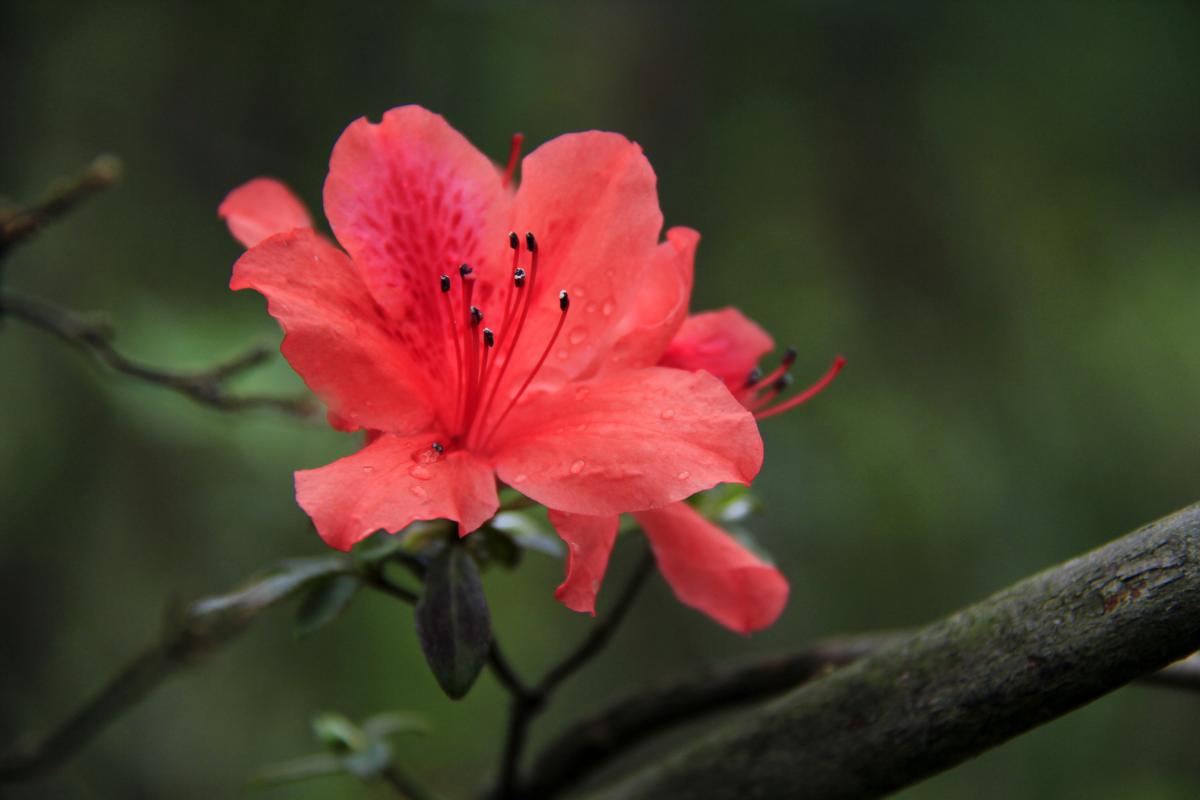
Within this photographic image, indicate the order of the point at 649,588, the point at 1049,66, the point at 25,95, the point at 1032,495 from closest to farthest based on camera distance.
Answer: the point at 25,95 < the point at 1032,495 < the point at 649,588 < the point at 1049,66

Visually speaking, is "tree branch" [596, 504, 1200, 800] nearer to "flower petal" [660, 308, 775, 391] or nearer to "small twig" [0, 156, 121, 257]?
"flower petal" [660, 308, 775, 391]

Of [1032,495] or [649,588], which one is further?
[649,588]

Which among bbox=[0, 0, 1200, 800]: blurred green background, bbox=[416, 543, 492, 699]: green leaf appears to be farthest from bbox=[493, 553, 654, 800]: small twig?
bbox=[0, 0, 1200, 800]: blurred green background

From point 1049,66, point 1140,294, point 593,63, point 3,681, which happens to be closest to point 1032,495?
point 1140,294

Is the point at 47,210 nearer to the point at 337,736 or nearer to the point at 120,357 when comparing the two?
the point at 120,357

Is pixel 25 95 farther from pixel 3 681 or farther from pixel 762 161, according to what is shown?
pixel 762 161

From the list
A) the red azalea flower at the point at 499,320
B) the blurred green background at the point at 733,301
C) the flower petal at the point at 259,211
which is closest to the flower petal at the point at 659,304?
the red azalea flower at the point at 499,320

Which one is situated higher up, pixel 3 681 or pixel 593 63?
pixel 593 63
